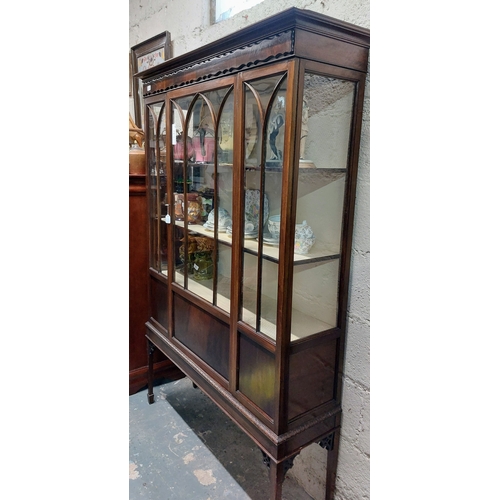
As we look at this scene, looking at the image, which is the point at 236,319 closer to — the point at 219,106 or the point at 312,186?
the point at 312,186

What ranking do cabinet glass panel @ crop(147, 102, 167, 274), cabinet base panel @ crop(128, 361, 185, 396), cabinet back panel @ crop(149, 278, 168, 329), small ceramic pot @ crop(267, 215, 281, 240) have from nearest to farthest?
small ceramic pot @ crop(267, 215, 281, 240)
cabinet glass panel @ crop(147, 102, 167, 274)
cabinet back panel @ crop(149, 278, 168, 329)
cabinet base panel @ crop(128, 361, 185, 396)

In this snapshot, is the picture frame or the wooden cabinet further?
the picture frame

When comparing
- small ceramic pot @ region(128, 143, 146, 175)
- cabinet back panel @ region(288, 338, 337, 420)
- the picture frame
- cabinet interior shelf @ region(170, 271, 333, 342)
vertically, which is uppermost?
the picture frame

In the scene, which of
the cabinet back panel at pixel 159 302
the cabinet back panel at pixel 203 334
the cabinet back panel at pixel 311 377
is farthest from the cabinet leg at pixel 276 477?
the cabinet back panel at pixel 159 302

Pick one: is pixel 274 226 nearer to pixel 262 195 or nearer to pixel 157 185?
pixel 262 195

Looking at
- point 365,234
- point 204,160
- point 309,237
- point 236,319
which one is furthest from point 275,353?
point 204,160

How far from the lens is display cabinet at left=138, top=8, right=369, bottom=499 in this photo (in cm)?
114

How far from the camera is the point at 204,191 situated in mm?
1607

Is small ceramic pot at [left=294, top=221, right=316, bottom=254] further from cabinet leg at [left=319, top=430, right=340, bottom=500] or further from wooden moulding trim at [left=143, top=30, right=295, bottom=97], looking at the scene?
cabinet leg at [left=319, top=430, right=340, bottom=500]

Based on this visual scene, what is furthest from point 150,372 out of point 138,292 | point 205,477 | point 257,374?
point 257,374

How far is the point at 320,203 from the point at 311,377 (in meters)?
0.60

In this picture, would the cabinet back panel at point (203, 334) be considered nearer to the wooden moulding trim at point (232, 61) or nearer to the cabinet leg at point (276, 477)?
the cabinet leg at point (276, 477)

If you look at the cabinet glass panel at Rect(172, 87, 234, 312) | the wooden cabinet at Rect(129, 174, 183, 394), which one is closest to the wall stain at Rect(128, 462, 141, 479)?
the wooden cabinet at Rect(129, 174, 183, 394)

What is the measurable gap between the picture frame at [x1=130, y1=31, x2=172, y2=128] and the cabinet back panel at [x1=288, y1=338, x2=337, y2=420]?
6.51 ft
